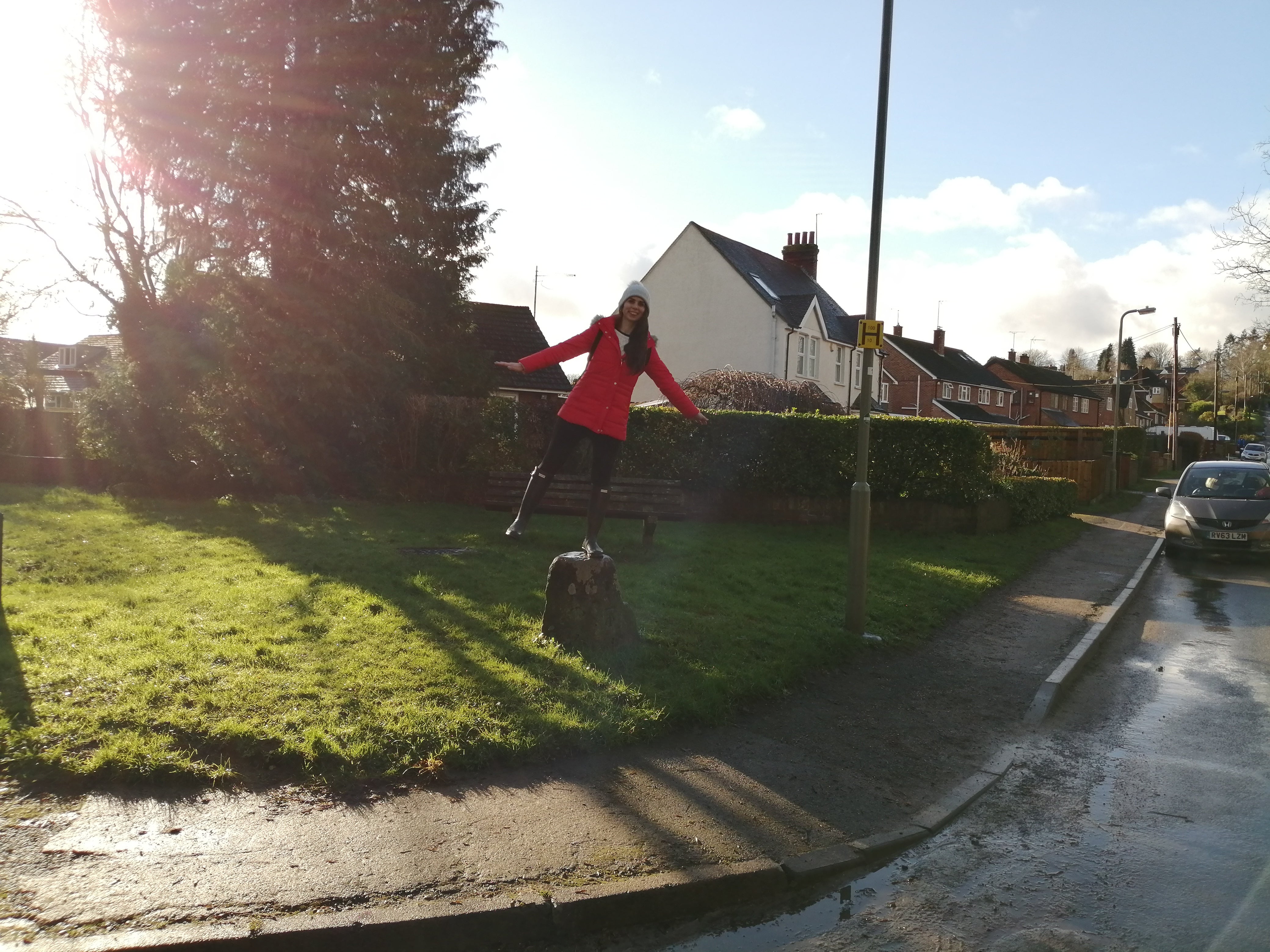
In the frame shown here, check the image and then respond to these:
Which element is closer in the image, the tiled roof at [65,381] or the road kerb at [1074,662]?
the road kerb at [1074,662]

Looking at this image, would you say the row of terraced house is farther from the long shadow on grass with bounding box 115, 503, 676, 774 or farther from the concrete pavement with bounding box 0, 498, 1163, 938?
the concrete pavement with bounding box 0, 498, 1163, 938

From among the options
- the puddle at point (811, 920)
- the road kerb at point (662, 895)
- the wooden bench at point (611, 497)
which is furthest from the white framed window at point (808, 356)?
the road kerb at point (662, 895)

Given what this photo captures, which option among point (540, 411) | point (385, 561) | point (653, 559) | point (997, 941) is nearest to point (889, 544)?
point (653, 559)

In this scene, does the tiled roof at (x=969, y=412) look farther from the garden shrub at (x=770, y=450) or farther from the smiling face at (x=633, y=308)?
the smiling face at (x=633, y=308)

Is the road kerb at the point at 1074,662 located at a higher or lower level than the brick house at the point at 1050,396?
lower

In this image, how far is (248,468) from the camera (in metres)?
15.4

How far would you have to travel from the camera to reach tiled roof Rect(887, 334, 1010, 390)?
62.4m

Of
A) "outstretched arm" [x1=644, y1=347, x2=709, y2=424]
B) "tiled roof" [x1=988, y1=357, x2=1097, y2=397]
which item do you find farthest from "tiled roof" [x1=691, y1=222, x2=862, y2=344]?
"tiled roof" [x1=988, y1=357, x2=1097, y2=397]

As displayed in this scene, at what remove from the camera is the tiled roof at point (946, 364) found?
62.4m

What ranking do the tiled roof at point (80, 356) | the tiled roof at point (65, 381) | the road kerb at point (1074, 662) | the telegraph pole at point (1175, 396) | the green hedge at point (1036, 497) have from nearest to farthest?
1. the road kerb at point (1074, 662)
2. the green hedge at point (1036, 497)
3. the tiled roof at point (65, 381)
4. the tiled roof at point (80, 356)
5. the telegraph pole at point (1175, 396)

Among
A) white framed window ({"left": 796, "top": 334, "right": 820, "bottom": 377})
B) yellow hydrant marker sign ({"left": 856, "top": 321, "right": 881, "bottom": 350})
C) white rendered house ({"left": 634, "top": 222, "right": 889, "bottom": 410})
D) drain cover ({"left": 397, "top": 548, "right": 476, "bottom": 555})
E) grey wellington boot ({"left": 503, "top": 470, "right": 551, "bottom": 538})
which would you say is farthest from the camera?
white framed window ({"left": 796, "top": 334, "right": 820, "bottom": 377})

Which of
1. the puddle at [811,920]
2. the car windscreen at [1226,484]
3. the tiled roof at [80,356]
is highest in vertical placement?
the tiled roof at [80,356]

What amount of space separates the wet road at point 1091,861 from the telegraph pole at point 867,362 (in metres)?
1.87

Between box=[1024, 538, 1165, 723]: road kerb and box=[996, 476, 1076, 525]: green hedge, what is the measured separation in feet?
15.4
